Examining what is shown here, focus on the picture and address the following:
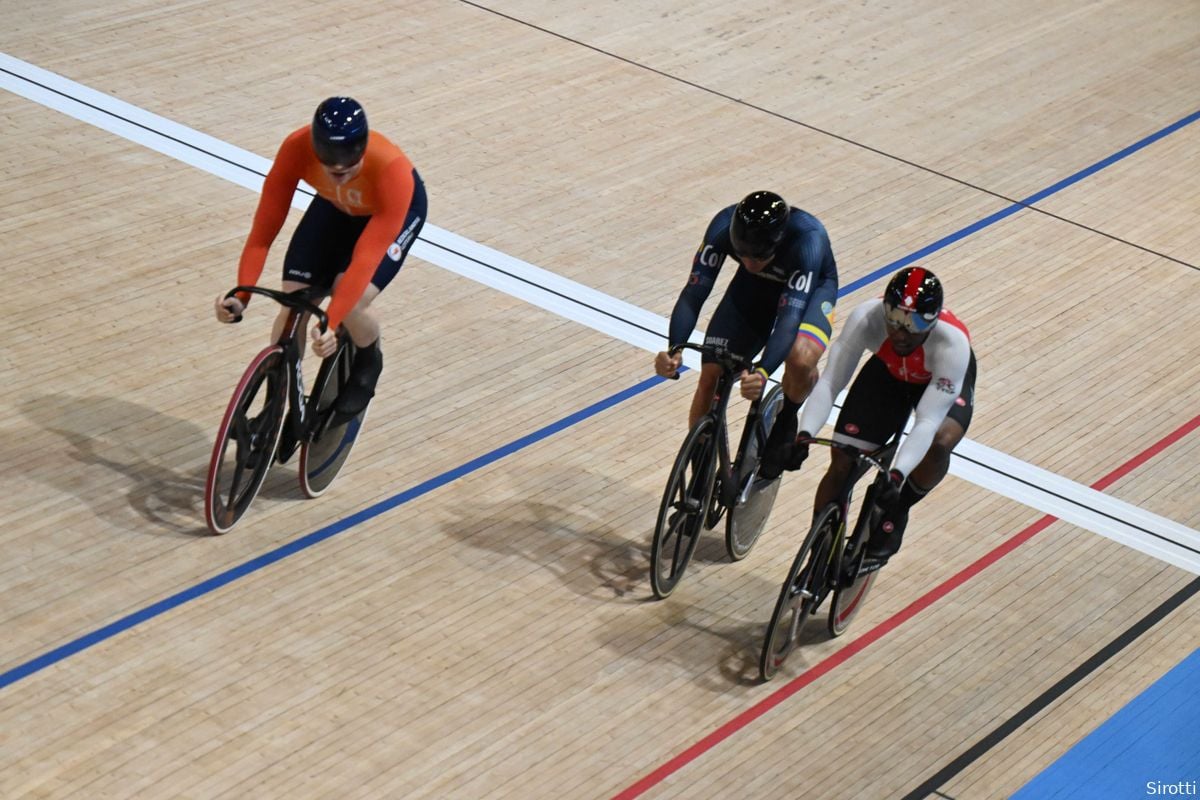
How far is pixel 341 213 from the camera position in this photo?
17.2 feet

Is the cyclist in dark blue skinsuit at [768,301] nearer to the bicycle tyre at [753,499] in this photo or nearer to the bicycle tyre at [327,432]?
the bicycle tyre at [753,499]

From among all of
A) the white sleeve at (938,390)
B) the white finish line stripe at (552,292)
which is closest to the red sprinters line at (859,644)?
the white finish line stripe at (552,292)

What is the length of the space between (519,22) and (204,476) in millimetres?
5184

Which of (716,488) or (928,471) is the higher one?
(928,471)

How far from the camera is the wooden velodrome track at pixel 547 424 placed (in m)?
4.73

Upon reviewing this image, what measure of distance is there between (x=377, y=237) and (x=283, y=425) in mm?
780

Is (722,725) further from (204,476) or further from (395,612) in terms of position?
(204,476)

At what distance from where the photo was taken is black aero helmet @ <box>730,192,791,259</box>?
482 cm

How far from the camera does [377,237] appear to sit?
5.06m

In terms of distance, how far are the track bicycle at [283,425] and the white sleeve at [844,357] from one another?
146 centimetres

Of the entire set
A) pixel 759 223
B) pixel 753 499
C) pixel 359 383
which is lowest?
pixel 753 499

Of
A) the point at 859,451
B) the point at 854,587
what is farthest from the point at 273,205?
the point at 854,587

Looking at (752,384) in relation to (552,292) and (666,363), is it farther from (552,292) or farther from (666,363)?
(552,292)

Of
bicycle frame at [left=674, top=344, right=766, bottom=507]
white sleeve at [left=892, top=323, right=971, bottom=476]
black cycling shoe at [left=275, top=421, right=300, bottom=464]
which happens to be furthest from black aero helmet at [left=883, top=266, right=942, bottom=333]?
black cycling shoe at [left=275, top=421, right=300, bottom=464]
